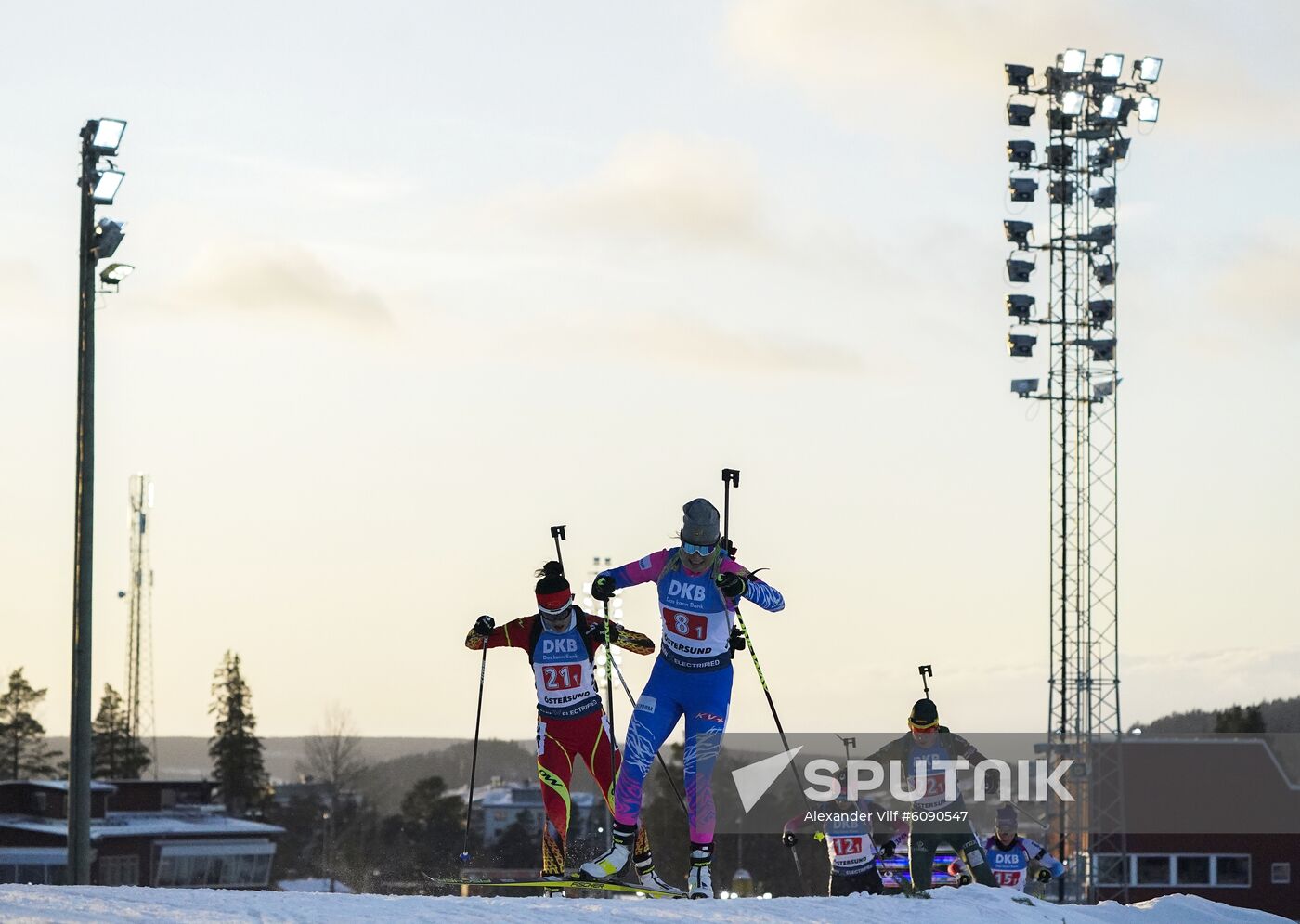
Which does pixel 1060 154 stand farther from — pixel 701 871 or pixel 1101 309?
pixel 701 871

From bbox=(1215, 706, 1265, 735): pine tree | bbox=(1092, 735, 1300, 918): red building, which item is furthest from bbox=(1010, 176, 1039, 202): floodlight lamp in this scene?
bbox=(1215, 706, 1265, 735): pine tree

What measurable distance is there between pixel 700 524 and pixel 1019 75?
26.2 metres

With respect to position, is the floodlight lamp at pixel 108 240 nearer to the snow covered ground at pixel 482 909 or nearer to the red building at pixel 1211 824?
the snow covered ground at pixel 482 909

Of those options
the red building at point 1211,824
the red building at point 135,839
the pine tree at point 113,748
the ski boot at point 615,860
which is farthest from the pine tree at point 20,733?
the ski boot at point 615,860

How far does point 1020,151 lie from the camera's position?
38.9 metres

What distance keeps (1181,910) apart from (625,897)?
4.39 meters

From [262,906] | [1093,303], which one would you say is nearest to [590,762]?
[262,906]

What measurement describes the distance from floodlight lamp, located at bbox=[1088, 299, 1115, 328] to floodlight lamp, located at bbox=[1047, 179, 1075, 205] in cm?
196

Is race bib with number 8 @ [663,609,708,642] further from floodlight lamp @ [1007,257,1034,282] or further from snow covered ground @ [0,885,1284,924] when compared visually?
floodlight lamp @ [1007,257,1034,282]

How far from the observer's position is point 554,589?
49.6ft

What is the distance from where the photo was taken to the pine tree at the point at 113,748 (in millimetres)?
99188

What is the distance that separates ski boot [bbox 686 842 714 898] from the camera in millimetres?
14375

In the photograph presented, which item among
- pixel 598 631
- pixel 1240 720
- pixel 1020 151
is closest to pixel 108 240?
pixel 598 631

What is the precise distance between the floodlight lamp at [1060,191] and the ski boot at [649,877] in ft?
86.5
